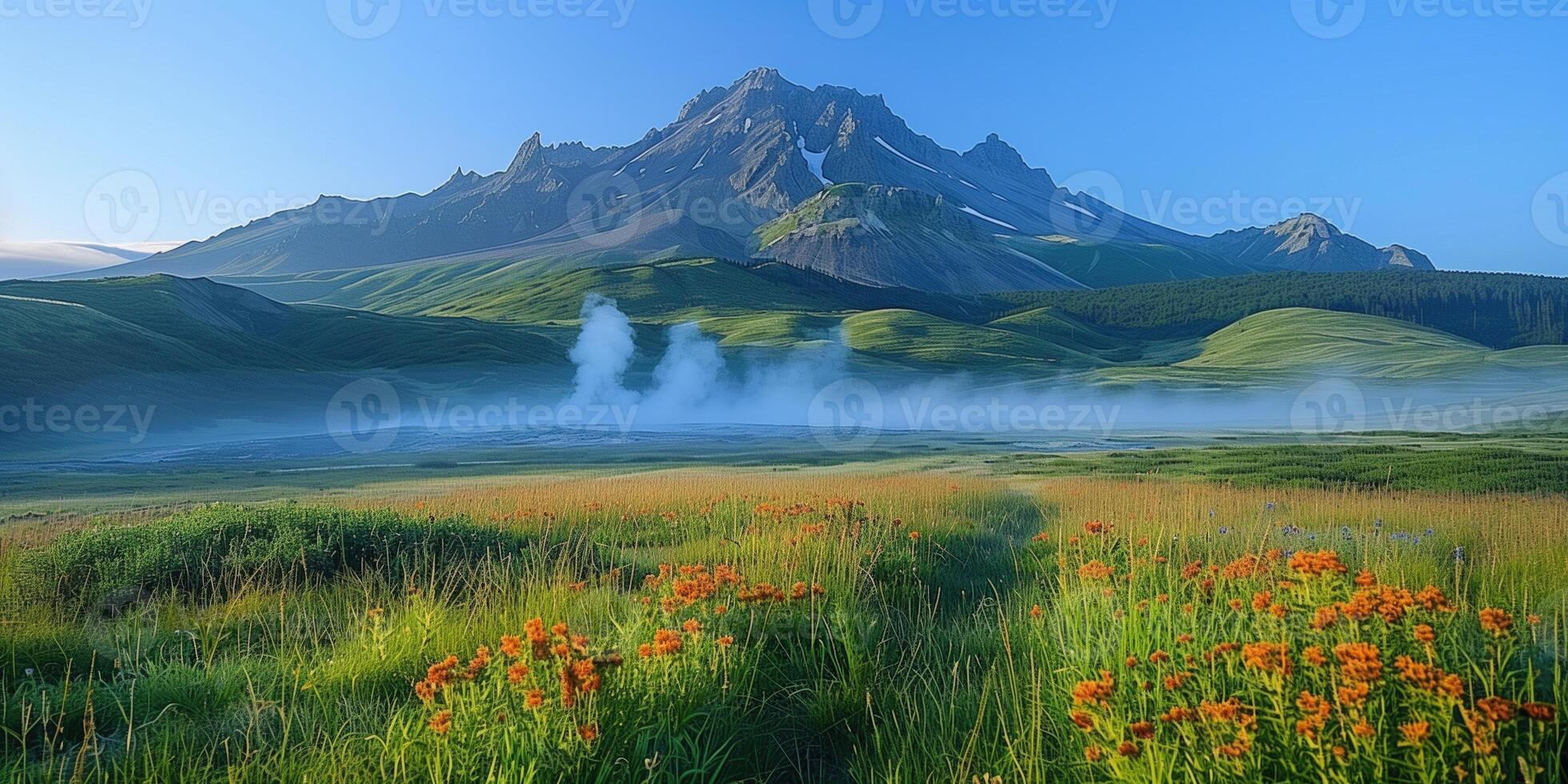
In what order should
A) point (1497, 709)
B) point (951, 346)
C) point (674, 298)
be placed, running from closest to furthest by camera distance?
point (1497, 709) → point (951, 346) → point (674, 298)

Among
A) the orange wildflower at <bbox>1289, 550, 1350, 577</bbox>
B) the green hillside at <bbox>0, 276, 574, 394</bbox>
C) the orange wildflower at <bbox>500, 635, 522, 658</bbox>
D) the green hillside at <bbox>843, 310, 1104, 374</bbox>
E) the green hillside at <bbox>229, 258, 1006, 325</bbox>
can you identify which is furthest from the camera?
the green hillside at <bbox>229, 258, 1006, 325</bbox>

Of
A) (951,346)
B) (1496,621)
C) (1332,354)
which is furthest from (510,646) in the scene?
(1332,354)

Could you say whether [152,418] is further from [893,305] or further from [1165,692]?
[893,305]

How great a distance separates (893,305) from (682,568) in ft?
617

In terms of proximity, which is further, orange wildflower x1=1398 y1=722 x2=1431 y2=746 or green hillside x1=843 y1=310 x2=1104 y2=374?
green hillside x1=843 y1=310 x2=1104 y2=374

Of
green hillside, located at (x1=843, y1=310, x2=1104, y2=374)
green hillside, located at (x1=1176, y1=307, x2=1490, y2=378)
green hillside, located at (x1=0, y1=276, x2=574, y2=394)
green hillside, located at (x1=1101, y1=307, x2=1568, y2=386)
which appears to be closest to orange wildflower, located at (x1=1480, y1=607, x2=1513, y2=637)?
green hillside, located at (x1=0, y1=276, x2=574, y2=394)

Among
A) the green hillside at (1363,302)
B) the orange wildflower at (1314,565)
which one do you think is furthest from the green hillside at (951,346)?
the orange wildflower at (1314,565)

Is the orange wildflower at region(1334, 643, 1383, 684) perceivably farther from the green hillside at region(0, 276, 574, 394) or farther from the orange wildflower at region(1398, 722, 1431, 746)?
the green hillside at region(0, 276, 574, 394)

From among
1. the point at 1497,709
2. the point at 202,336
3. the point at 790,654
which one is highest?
the point at 202,336

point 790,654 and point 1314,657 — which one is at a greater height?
point 1314,657

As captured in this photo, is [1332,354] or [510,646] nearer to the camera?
[510,646]

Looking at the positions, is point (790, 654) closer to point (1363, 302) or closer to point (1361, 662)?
point (1361, 662)

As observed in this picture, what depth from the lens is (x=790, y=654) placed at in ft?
17.4

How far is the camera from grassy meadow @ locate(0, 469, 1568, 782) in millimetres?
2898
